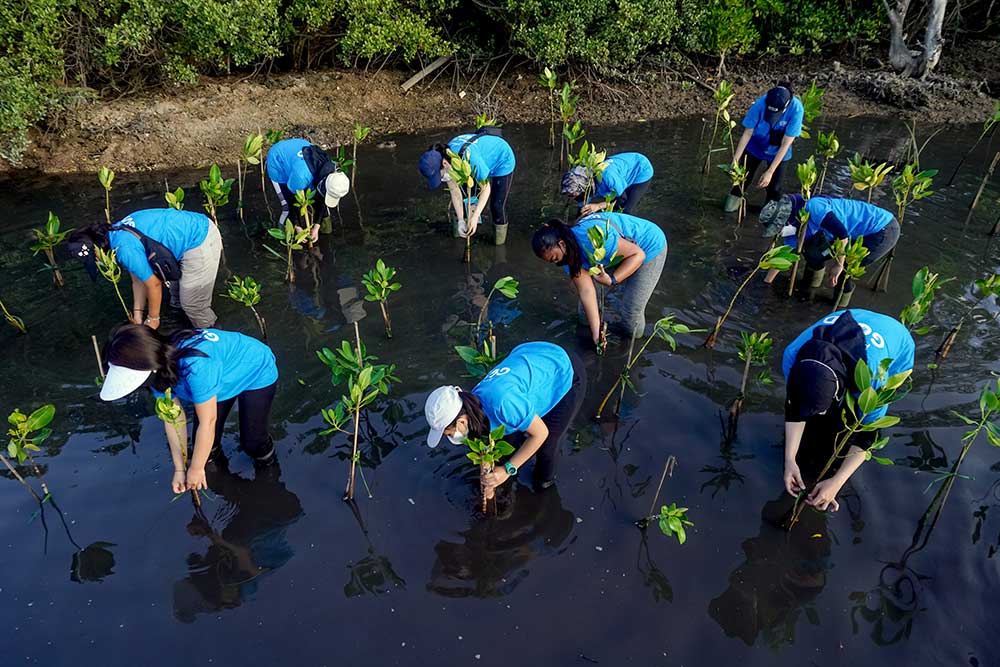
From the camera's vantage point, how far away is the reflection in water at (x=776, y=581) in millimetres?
3672

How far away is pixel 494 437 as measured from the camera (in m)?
3.40

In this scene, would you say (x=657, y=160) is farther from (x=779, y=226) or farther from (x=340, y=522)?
(x=340, y=522)

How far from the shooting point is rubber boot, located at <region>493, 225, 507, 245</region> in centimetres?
763

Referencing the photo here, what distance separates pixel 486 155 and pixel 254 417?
386 centimetres

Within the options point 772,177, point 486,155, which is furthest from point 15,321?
point 772,177

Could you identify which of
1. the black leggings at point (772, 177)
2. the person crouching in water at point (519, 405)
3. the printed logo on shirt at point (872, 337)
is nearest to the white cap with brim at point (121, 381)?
the person crouching in water at point (519, 405)

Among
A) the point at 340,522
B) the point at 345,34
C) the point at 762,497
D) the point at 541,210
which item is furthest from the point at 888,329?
the point at 345,34

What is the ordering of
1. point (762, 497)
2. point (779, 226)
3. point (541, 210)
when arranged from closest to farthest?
point (762, 497) → point (779, 226) → point (541, 210)

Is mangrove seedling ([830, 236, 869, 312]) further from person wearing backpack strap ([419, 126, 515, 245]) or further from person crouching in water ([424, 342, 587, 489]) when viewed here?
person wearing backpack strap ([419, 126, 515, 245])

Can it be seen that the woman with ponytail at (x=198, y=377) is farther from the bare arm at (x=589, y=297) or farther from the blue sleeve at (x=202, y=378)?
the bare arm at (x=589, y=297)

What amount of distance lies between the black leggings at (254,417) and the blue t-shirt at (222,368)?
7cm

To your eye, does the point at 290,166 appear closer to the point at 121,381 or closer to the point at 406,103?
the point at 121,381

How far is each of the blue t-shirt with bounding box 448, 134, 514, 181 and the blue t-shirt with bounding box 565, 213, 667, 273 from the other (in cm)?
177

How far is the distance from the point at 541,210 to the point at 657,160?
2.61m
